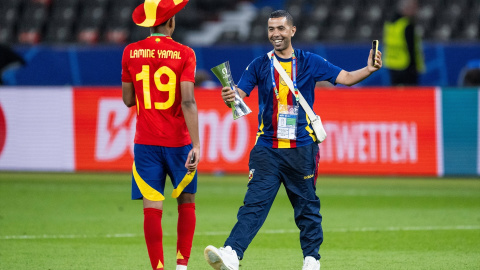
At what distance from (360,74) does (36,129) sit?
34.1 feet

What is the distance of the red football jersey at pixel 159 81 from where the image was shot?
275 inches

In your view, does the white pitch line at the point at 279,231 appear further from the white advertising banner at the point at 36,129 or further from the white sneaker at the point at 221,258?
the white advertising banner at the point at 36,129

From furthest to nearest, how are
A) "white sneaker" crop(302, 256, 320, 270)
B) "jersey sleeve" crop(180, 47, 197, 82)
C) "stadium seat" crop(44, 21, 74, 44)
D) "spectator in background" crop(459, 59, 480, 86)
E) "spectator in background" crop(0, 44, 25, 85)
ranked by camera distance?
1. "stadium seat" crop(44, 21, 74, 44)
2. "spectator in background" crop(0, 44, 25, 85)
3. "spectator in background" crop(459, 59, 480, 86)
4. "white sneaker" crop(302, 256, 320, 270)
5. "jersey sleeve" crop(180, 47, 197, 82)

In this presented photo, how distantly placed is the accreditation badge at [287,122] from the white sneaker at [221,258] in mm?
1058

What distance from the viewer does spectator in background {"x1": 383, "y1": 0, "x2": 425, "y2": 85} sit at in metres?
18.8

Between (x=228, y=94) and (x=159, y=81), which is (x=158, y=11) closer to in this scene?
(x=159, y=81)

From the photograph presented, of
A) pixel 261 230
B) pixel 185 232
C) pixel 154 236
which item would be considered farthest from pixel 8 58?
pixel 154 236

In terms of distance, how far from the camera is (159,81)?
23.0 ft

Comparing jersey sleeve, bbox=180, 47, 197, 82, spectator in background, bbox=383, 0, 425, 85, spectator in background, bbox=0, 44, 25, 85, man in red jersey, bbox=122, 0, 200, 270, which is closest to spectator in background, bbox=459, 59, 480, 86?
spectator in background, bbox=383, 0, 425, 85

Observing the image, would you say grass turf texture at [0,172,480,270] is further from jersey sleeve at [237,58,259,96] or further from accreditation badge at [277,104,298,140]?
jersey sleeve at [237,58,259,96]

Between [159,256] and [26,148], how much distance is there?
33.1 feet

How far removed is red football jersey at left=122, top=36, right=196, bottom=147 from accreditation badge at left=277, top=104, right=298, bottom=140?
2.73 ft

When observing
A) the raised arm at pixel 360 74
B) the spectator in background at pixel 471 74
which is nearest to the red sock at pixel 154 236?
the raised arm at pixel 360 74

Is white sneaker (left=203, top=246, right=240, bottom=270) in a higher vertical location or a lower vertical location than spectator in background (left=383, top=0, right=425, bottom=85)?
lower
